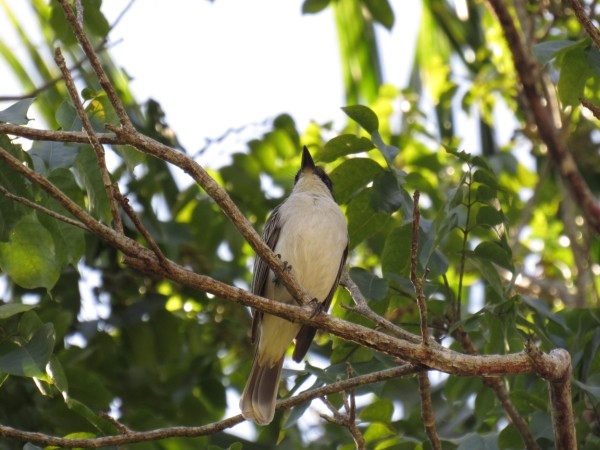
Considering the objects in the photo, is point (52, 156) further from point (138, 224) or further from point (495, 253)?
point (495, 253)

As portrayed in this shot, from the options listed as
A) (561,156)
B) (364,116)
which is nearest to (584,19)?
(561,156)

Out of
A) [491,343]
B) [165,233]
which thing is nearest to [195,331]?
[165,233]

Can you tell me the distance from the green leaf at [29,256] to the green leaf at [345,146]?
4.73 feet

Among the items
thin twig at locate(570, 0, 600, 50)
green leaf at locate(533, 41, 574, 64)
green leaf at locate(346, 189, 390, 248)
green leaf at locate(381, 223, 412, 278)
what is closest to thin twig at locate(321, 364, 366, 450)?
green leaf at locate(381, 223, 412, 278)

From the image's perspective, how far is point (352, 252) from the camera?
677cm

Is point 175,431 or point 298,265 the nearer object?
point 175,431

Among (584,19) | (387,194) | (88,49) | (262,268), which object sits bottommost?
(262,268)

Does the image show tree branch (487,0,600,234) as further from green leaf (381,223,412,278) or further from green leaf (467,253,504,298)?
green leaf (381,223,412,278)

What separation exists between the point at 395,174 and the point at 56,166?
157 cm

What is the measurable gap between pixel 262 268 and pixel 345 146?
4.16ft

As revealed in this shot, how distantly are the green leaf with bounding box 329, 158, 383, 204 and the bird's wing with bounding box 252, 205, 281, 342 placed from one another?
2.96 feet

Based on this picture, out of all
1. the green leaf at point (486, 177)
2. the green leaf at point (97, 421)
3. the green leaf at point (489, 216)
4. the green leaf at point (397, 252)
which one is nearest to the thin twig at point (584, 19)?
the green leaf at point (486, 177)

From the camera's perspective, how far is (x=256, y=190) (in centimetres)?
673

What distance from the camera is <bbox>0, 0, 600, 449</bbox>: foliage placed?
4.23m
